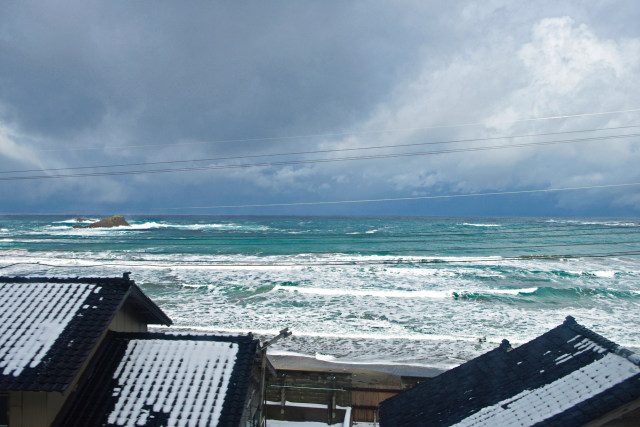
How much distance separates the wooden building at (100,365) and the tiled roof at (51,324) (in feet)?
0.04

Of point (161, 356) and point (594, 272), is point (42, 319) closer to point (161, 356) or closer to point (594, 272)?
point (161, 356)

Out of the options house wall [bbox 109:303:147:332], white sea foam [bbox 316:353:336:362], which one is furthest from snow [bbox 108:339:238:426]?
white sea foam [bbox 316:353:336:362]

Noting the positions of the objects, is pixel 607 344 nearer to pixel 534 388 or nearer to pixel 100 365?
pixel 534 388

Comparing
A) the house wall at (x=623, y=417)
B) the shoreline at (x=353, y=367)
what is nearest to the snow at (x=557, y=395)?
the house wall at (x=623, y=417)

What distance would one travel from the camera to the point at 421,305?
23.3 m

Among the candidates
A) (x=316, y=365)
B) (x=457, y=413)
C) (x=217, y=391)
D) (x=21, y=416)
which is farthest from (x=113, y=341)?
(x=316, y=365)

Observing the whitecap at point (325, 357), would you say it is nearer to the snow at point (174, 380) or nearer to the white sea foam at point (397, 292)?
the snow at point (174, 380)

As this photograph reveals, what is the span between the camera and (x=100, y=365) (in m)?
5.53

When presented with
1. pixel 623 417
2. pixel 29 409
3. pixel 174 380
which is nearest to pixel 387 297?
pixel 623 417

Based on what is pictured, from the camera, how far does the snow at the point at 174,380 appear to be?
15.9 feet

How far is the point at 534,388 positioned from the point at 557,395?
1.54 feet

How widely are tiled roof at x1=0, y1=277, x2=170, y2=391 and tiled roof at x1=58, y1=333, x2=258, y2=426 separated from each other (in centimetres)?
75

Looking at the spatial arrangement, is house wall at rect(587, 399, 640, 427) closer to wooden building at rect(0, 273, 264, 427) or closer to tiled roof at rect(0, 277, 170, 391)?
wooden building at rect(0, 273, 264, 427)

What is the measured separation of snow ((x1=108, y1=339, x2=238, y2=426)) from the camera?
4836 mm
